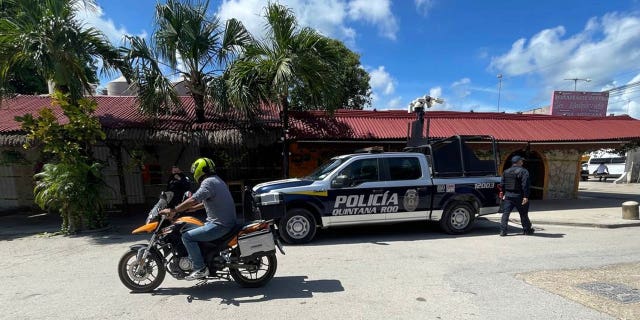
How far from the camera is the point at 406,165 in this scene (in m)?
7.78

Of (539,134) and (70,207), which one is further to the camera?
(539,134)

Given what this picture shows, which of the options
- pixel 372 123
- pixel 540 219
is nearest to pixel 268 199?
pixel 372 123

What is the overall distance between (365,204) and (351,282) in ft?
8.90

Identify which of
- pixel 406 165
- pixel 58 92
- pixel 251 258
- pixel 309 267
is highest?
pixel 58 92

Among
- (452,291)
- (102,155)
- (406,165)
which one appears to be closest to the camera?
(452,291)

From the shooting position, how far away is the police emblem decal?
7617 millimetres

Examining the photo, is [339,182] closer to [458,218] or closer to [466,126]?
[458,218]

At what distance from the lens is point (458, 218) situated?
8008mm

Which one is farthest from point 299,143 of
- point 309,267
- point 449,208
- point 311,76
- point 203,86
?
point 309,267

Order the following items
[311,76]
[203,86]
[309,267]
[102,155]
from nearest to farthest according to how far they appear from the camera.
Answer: [309,267] → [311,76] → [203,86] → [102,155]

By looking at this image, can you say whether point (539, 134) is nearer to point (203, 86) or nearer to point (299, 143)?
point (299, 143)

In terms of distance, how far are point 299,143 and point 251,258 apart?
7005mm

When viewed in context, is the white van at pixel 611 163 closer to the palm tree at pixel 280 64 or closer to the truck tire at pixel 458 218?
the truck tire at pixel 458 218

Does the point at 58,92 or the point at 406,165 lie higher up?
the point at 58,92
